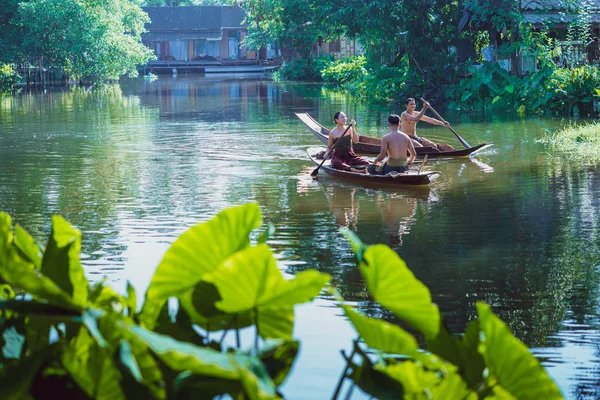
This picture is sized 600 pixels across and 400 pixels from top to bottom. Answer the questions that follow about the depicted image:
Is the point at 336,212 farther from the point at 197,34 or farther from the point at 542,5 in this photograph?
the point at 197,34

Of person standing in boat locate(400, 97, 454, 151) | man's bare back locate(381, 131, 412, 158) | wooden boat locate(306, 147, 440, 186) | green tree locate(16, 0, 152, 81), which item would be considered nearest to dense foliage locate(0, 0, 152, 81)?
green tree locate(16, 0, 152, 81)

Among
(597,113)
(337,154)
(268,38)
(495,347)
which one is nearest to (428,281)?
(495,347)

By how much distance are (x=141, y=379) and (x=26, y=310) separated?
1.18ft

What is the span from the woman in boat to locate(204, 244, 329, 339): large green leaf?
44.5 feet

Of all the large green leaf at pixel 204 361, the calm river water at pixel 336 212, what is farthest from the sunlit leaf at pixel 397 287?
the calm river water at pixel 336 212

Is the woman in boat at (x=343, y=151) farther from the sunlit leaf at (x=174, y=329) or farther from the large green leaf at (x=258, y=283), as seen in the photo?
the large green leaf at (x=258, y=283)

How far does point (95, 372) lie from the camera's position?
7.51 ft

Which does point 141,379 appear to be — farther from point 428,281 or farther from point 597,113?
point 597,113

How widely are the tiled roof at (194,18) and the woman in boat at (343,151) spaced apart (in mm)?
64229

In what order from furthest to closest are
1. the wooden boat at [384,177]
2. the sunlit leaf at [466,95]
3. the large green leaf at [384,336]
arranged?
1. the sunlit leaf at [466,95]
2. the wooden boat at [384,177]
3. the large green leaf at [384,336]

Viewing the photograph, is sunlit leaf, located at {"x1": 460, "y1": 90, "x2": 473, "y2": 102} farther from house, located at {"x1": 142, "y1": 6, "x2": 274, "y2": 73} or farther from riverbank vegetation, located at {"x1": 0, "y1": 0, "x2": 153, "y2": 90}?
house, located at {"x1": 142, "y1": 6, "x2": 274, "y2": 73}

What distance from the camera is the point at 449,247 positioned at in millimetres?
10359

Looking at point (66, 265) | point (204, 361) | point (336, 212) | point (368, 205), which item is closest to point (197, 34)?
point (368, 205)

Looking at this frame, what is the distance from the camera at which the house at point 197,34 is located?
79.3 meters
